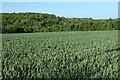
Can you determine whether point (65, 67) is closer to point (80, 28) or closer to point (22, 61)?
point (22, 61)

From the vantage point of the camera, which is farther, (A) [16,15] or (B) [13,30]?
(A) [16,15]

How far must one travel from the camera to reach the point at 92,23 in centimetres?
7331

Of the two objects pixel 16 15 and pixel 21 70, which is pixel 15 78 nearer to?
pixel 21 70

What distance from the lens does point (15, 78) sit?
11328mm

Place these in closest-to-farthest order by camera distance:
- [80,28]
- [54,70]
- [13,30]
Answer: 1. [54,70]
2. [13,30]
3. [80,28]

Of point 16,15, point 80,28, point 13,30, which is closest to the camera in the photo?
point 13,30

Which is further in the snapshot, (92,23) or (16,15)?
(16,15)

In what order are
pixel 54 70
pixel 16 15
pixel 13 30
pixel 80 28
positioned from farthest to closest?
pixel 16 15 < pixel 80 28 < pixel 13 30 < pixel 54 70

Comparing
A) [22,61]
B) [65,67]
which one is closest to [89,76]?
[65,67]

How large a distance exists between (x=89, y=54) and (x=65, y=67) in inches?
156

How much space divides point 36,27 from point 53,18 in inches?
463

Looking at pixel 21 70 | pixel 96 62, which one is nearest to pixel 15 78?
pixel 21 70

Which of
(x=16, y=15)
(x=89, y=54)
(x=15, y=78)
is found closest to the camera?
(x=15, y=78)

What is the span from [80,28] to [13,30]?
16.4 meters
